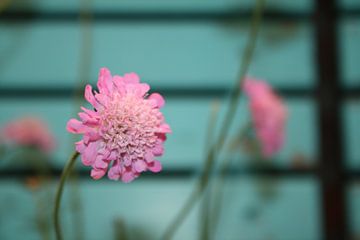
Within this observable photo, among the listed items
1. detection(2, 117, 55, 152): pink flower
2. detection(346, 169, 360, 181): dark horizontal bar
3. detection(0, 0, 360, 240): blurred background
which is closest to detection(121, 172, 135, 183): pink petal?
detection(2, 117, 55, 152): pink flower

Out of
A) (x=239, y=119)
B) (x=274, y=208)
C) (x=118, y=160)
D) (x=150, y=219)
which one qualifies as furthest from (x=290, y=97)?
(x=118, y=160)

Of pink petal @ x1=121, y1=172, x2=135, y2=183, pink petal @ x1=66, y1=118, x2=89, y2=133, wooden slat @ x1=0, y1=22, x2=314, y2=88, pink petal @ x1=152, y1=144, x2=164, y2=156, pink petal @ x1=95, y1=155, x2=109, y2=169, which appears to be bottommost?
pink petal @ x1=121, y1=172, x2=135, y2=183

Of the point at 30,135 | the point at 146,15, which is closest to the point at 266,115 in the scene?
the point at 30,135

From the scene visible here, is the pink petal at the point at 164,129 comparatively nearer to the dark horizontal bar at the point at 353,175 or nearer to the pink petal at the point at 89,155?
the pink petal at the point at 89,155

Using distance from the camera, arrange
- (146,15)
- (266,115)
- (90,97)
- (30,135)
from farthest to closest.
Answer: (146,15) < (30,135) < (266,115) < (90,97)

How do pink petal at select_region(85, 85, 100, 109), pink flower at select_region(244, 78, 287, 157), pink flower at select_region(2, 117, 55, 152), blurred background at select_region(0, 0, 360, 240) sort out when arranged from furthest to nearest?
blurred background at select_region(0, 0, 360, 240) < pink flower at select_region(2, 117, 55, 152) < pink flower at select_region(244, 78, 287, 157) < pink petal at select_region(85, 85, 100, 109)

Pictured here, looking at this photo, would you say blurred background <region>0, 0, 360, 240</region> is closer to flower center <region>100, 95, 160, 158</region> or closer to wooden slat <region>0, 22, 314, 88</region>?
wooden slat <region>0, 22, 314, 88</region>

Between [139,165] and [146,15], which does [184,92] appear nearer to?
[146,15]
